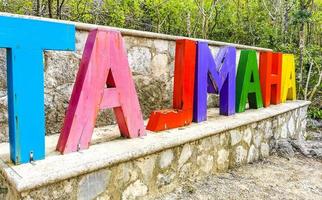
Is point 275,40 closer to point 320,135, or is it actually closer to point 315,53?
point 315,53

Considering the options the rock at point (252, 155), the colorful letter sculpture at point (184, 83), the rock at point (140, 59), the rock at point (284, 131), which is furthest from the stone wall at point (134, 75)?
the rock at point (284, 131)

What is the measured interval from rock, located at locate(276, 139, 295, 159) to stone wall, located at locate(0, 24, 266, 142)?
943 millimetres

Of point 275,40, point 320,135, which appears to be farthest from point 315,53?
point 320,135

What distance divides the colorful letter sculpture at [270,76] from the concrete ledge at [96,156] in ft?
3.71

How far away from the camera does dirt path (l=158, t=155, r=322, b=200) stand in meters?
2.65

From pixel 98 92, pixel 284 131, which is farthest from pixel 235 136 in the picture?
pixel 98 92

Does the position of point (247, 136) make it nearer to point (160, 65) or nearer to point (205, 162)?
point (205, 162)

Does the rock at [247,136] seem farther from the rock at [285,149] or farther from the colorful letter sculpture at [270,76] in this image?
the colorful letter sculpture at [270,76]

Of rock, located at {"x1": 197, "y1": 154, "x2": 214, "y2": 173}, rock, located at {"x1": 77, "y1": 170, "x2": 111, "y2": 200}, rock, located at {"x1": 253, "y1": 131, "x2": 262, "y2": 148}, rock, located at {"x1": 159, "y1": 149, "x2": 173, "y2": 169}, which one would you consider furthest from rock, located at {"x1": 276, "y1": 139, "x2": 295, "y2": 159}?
rock, located at {"x1": 77, "y1": 170, "x2": 111, "y2": 200}

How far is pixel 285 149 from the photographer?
4.00m

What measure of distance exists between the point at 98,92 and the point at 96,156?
41cm

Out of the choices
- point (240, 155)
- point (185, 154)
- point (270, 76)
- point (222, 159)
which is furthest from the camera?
point (270, 76)

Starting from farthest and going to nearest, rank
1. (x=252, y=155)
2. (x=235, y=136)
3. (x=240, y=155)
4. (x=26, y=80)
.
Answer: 1. (x=252, y=155)
2. (x=240, y=155)
3. (x=235, y=136)
4. (x=26, y=80)

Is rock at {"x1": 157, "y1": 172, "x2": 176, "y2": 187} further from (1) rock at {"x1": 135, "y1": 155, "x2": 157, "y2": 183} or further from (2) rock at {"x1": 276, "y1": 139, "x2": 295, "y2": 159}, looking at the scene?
(2) rock at {"x1": 276, "y1": 139, "x2": 295, "y2": 159}
